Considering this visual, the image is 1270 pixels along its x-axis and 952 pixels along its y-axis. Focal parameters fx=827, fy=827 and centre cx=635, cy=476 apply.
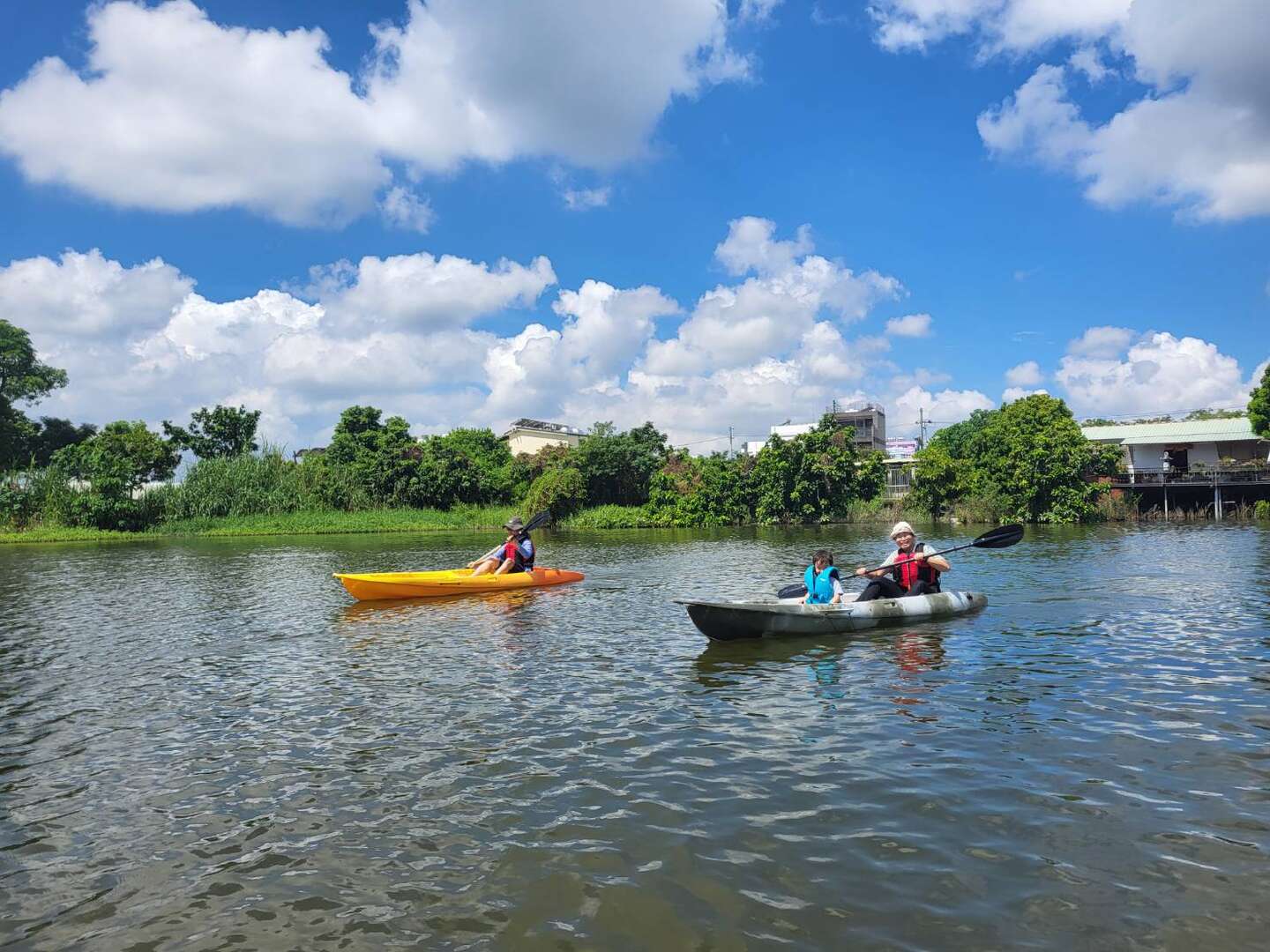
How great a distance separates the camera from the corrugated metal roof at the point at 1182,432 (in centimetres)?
4866

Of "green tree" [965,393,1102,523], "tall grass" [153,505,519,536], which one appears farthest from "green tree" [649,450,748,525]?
"green tree" [965,393,1102,523]

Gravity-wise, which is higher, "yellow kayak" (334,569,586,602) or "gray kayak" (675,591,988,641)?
"yellow kayak" (334,569,586,602)

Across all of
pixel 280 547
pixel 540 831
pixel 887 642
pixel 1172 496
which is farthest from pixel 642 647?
pixel 1172 496

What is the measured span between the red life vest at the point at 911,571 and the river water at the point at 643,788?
1065 millimetres

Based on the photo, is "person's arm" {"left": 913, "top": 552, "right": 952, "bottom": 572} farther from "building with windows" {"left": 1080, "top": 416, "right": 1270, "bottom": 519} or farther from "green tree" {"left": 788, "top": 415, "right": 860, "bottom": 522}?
"building with windows" {"left": 1080, "top": 416, "right": 1270, "bottom": 519}

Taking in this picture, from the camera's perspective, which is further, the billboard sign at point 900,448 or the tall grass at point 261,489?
the billboard sign at point 900,448

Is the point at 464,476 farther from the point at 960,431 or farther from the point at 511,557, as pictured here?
the point at 960,431

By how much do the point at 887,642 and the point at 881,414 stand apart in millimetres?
79393

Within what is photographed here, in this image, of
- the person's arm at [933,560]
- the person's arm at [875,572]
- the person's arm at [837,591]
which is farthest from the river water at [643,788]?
the person's arm at [875,572]

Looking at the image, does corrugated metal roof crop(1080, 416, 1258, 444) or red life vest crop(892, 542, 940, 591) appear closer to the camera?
red life vest crop(892, 542, 940, 591)

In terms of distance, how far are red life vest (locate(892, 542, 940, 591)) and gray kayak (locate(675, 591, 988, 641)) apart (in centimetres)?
Result: 52

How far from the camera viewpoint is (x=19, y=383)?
62.6m

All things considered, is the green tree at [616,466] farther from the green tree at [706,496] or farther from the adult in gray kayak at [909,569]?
the adult in gray kayak at [909,569]

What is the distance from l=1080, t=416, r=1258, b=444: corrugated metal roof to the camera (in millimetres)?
48656
